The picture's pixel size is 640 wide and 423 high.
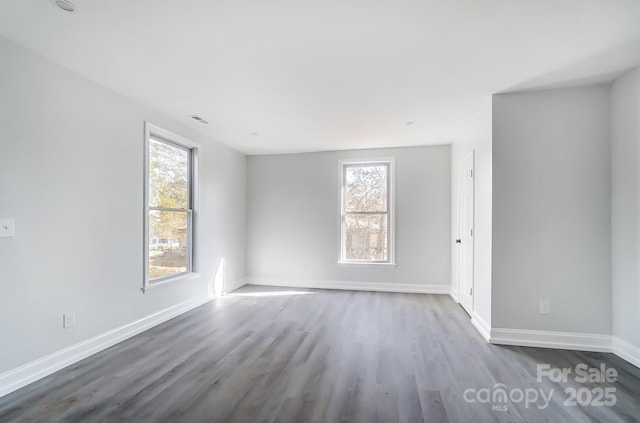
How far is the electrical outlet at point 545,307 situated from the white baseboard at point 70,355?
4114mm

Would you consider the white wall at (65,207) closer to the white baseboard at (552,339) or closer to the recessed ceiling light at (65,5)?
the recessed ceiling light at (65,5)

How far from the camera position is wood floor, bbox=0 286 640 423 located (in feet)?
6.18

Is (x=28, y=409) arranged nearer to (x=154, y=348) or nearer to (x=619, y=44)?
(x=154, y=348)

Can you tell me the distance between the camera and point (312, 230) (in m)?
5.36

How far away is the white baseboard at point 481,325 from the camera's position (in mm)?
3006

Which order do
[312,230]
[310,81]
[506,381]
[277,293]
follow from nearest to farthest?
[506,381] < [310,81] < [277,293] < [312,230]

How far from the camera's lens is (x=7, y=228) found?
210 cm

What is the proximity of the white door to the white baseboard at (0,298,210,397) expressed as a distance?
12.6ft

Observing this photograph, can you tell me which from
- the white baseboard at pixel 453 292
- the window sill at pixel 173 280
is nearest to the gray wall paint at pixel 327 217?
the white baseboard at pixel 453 292

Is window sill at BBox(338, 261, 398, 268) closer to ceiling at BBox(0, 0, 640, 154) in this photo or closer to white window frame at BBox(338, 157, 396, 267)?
white window frame at BBox(338, 157, 396, 267)

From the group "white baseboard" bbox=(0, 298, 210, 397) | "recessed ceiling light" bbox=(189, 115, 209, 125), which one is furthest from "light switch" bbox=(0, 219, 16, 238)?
"recessed ceiling light" bbox=(189, 115, 209, 125)

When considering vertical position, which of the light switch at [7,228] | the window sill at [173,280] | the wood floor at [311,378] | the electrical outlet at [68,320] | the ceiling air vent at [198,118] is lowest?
the wood floor at [311,378]

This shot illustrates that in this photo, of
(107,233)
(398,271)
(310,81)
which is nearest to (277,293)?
(398,271)

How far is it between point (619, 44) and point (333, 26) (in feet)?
6.76
